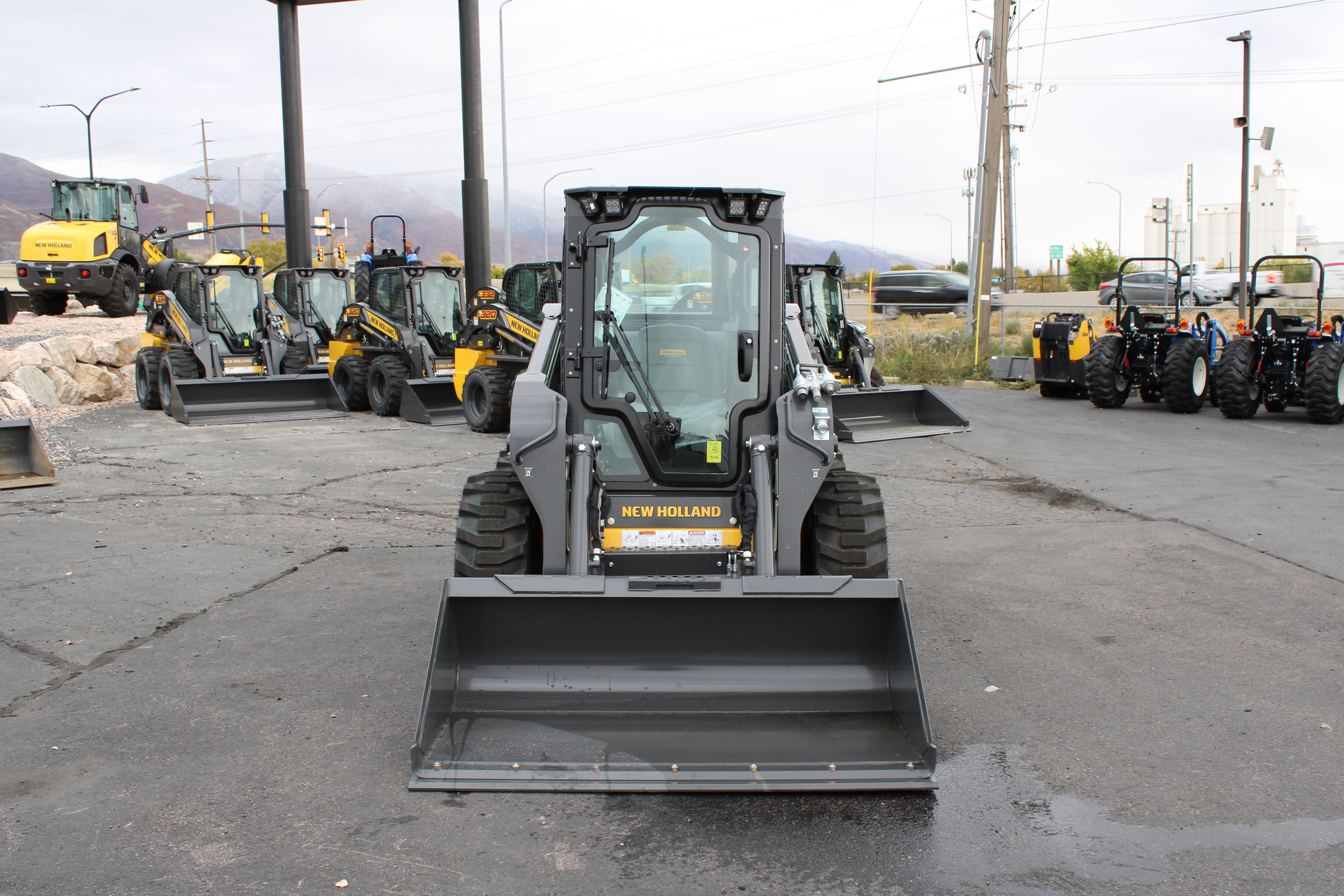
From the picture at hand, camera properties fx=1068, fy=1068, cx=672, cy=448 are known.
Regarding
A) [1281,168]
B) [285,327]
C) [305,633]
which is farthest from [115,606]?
[1281,168]

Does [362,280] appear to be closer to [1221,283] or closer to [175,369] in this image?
[175,369]

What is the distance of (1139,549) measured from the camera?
7.69 m

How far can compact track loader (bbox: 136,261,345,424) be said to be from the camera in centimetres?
1585

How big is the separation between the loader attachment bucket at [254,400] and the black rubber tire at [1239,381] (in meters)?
13.1

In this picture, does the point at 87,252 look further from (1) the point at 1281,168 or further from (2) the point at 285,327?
(1) the point at 1281,168

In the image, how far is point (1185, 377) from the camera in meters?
15.9

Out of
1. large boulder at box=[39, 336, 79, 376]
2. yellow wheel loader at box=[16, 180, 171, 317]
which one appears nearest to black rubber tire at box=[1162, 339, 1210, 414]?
large boulder at box=[39, 336, 79, 376]

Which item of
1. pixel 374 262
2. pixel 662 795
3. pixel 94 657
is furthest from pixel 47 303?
pixel 662 795

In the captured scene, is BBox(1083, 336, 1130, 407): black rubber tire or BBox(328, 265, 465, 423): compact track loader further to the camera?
BBox(1083, 336, 1130, 407): black rubber tire

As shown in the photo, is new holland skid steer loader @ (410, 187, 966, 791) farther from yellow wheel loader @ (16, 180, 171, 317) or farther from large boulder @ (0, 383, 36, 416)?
yellow wheel loader @ (16, 180, 171, 317)

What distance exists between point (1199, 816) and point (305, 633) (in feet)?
14.2

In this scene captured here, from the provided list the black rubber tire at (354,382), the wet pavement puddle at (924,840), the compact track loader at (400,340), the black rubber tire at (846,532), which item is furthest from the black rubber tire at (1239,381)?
the wet pavement puddle at (924,840)

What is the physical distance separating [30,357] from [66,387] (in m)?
0.76

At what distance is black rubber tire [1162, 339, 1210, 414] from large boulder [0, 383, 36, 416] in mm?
16425
